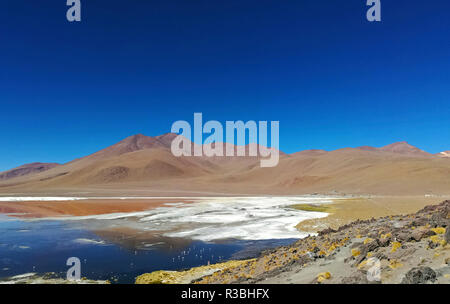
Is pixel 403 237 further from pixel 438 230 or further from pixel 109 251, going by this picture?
pixel 109 251

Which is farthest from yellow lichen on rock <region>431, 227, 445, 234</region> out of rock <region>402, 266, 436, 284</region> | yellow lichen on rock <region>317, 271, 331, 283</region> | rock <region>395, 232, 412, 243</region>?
yellow lichen on rock <region>317, 271, 331, 283</region>

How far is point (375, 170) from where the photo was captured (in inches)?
3280

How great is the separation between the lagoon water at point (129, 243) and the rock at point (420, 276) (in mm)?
9727

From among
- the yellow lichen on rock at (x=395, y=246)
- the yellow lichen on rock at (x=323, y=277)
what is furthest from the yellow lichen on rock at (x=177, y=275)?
the yellow lichen on rock at (x=395, y=246)

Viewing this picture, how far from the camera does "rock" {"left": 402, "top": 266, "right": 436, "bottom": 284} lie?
16.2ft

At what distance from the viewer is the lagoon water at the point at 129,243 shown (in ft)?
42.5

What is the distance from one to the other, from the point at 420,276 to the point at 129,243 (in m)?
16.2

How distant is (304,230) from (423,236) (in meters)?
14.4

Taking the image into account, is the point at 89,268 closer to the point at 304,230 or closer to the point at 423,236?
the point at 423,236

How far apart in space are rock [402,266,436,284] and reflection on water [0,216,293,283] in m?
9.63

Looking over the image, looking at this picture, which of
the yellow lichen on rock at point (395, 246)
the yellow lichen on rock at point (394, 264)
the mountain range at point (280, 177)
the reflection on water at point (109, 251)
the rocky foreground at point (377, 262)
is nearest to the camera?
the rocky foreground at point (377, 262)

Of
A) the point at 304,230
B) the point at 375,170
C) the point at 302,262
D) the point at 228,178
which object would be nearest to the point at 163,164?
the point at 228,178

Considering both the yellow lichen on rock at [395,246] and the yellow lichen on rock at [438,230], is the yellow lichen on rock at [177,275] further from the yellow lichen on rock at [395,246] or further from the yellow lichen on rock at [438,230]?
the yellow lichen on rock at [438,230]

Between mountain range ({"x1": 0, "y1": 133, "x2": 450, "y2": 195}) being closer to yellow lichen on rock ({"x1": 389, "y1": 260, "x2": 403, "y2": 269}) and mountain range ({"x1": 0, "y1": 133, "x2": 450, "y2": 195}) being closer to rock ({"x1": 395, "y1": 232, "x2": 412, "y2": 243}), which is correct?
rock ({"x1": 395, "y1": 232, "x2": 412, "y2": 243})
